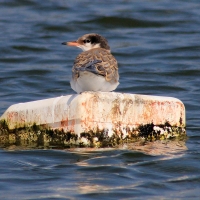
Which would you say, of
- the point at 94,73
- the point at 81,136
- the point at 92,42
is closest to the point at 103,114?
the point at 81,136

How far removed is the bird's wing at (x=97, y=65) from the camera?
8.91 m

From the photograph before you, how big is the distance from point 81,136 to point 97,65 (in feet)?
2.91

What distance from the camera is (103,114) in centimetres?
915

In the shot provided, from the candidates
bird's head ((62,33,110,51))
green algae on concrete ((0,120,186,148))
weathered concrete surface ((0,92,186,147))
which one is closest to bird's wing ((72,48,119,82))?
weathered concrete surface ((0,92,186,147))

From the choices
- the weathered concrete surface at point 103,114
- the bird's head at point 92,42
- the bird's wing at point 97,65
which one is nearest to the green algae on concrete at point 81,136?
the weathered concrete surface at point 103,114

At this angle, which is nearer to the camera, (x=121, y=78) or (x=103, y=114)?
(x=103, y=114)

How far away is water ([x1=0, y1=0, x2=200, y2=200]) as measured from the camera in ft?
26.8

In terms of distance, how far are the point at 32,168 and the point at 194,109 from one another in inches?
193

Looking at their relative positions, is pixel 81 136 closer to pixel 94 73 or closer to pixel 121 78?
pixel 94 73

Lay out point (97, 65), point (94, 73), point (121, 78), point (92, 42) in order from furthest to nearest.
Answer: point (121, 78) < point (92, 42) < point (97, 65) < point (94, 73)

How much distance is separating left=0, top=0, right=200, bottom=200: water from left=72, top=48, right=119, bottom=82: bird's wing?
954 mm

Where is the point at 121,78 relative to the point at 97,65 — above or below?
above

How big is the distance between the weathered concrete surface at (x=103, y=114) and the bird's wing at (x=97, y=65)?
25 centimetres

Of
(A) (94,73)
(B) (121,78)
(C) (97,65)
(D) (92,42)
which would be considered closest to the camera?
(A) (94,73)
